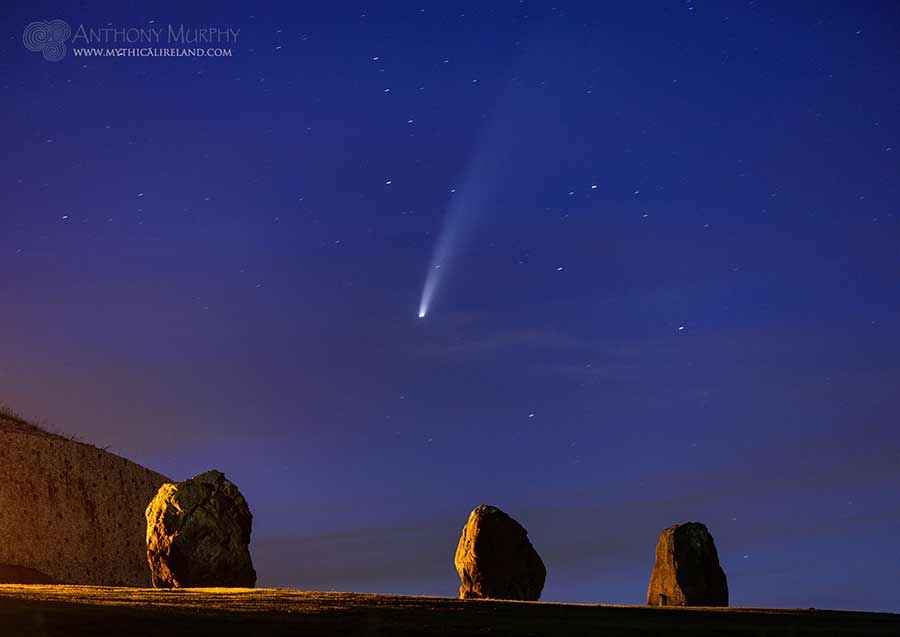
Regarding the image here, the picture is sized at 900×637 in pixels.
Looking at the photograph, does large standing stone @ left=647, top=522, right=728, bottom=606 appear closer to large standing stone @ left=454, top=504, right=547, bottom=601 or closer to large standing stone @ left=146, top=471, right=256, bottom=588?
large standing stone @ left=454, top=504, right=547, bottom=601

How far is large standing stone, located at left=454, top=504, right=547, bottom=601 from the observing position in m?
27.1

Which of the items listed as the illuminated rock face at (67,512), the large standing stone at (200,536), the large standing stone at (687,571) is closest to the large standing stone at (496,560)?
the large standing stone at (687,571)

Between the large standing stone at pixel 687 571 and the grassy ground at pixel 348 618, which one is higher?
the large standing stone at pixel 687 571

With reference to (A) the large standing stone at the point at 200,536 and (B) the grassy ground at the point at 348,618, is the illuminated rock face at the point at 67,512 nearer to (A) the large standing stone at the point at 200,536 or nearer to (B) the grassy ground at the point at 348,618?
(A) the large standing stone at the point at 200,536

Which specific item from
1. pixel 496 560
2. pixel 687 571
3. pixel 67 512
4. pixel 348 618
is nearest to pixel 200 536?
pixel 496 560

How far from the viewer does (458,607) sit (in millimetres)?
17500

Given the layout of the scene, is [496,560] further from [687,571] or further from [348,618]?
[348,618]

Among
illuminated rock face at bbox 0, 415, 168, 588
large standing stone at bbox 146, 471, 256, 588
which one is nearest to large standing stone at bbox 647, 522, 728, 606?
large standing stone at bbox 146, 471, 256, 588

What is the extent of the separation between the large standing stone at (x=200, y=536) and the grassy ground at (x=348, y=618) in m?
6.27

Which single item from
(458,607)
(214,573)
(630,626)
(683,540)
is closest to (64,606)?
(458,607)

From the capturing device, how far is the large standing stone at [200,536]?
25438 mm

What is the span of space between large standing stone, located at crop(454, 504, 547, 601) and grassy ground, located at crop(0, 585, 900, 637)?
7.02 m

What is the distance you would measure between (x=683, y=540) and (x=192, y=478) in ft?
40.8

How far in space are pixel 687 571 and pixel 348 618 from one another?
1542 cm
